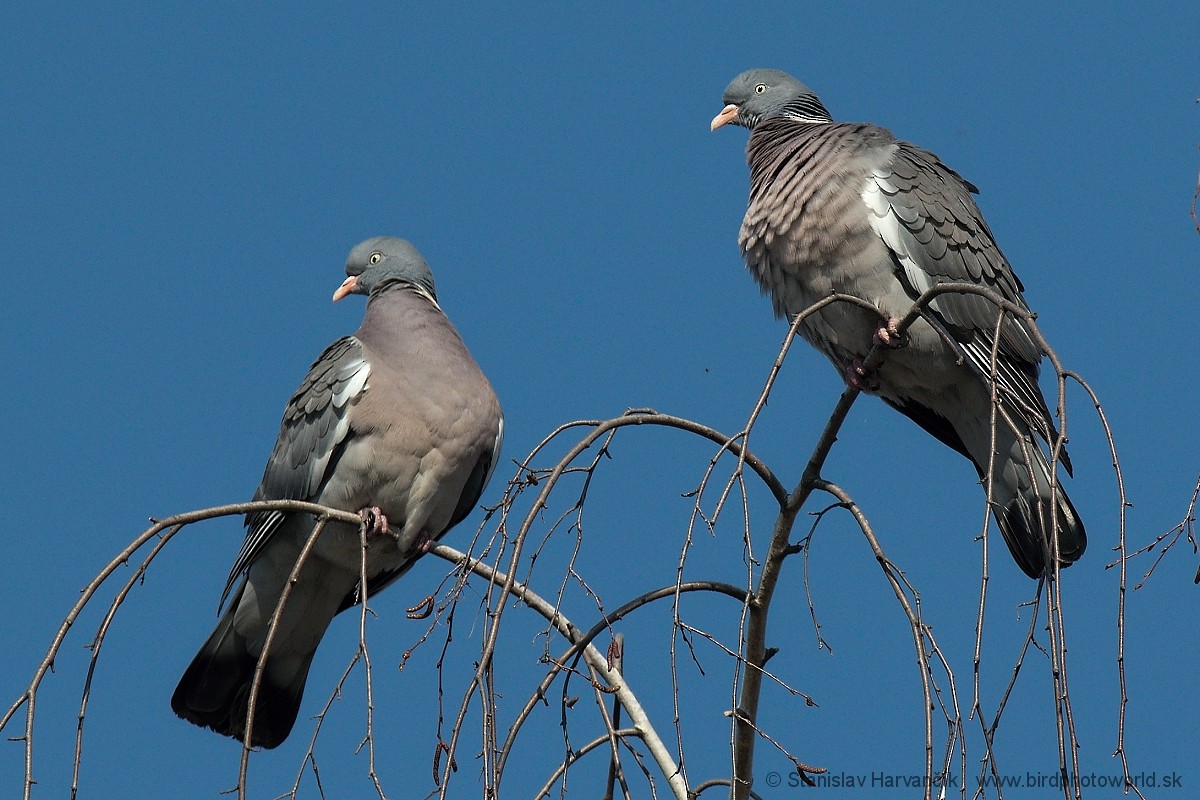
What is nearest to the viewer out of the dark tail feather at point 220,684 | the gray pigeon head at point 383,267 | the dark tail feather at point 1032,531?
the dark tail feather at point 1032,531

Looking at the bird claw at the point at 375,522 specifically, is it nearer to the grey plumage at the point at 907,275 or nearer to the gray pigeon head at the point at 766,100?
the grey plumage at the point at 907,275

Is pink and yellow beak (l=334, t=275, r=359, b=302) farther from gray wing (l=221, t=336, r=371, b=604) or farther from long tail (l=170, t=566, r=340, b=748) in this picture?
long tail (l=170, t=566, r=340, b=748)

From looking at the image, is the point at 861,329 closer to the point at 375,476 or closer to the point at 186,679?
the point at 375,476

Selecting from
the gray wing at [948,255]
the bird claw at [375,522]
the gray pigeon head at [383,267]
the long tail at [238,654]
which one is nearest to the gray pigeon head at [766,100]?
the gray wing at [948,255]

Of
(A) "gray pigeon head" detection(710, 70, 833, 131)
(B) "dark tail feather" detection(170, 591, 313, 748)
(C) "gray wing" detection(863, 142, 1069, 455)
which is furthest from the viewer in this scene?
(A) "gray pigeon head" detection(710, 70, 833, 131)

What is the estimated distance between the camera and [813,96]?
583 cm

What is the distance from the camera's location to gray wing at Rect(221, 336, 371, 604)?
15.2ft

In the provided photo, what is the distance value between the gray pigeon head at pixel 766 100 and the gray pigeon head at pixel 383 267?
1492 mm

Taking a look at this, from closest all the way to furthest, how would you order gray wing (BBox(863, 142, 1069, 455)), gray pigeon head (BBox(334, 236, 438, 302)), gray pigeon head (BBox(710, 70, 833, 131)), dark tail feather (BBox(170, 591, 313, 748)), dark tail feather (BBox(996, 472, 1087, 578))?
1. gray wing (BBox(863, 142, 1069, 455))
2. dark tail feather (BBox(996, 472, 1087, 578))
3. dark tail feather (BBox(170, 591, 313, 748))
4. gray pigeon head (BBox(334, 236, 438, 302))
5. gray pigeon head (BBox(710, 70, 833, 131))

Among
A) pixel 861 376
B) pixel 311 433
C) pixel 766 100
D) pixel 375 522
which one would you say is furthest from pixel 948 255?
pixel 311 433

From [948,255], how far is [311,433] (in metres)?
2.27

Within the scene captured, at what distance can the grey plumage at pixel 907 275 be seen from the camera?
15.0ft

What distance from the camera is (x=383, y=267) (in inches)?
212

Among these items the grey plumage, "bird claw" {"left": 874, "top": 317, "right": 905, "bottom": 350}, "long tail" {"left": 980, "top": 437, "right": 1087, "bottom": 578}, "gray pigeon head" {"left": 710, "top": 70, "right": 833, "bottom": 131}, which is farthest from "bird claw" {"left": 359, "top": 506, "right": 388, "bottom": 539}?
"gray pigeon head" {"left": 710, "top": 70, "right": 833, "bottom": 131}
